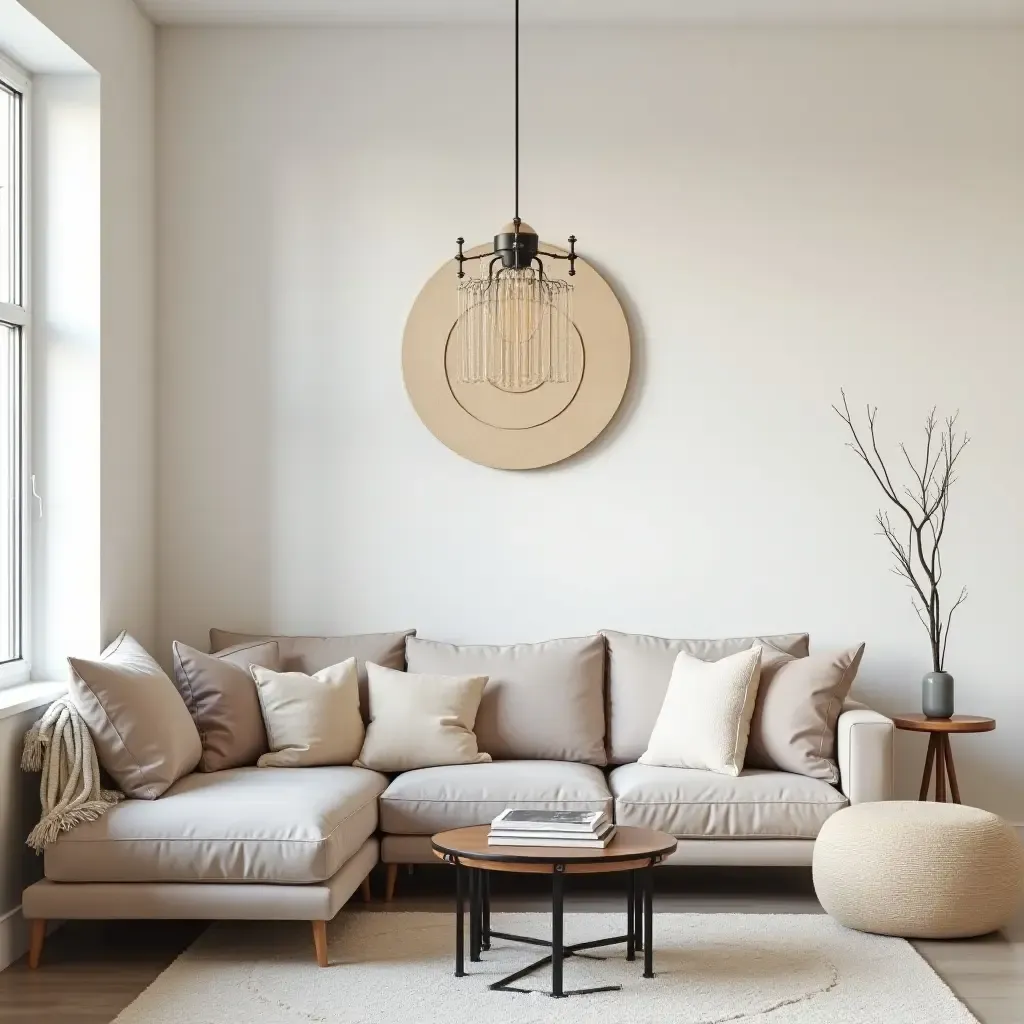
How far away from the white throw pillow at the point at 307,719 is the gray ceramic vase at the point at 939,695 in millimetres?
2012

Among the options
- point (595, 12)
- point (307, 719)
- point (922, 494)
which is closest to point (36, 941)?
point (307, 719)

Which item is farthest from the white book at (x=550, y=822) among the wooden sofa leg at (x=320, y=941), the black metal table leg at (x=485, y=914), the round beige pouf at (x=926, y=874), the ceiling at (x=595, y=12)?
the ceiling at (x=595, y=12)

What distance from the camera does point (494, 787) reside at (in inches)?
163

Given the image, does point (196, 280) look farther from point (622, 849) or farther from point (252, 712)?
point (622, 849)

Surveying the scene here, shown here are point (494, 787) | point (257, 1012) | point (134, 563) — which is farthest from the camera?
point (134, 563)

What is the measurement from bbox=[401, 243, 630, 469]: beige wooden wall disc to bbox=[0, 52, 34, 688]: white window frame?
1.39 metres

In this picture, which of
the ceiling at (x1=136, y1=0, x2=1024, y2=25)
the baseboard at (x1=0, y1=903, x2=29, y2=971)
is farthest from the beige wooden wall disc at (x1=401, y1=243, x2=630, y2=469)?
the baseboard at (x1=0, y1=903, x2=29, y2=971)

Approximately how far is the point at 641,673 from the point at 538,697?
1.25ft

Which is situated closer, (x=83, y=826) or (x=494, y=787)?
(x=83, y=826)

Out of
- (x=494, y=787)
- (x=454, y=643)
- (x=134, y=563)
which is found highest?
(x=134, y=563)

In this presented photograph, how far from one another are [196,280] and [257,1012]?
291cm

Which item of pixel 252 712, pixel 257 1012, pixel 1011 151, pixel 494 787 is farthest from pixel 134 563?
pixel 1011 151

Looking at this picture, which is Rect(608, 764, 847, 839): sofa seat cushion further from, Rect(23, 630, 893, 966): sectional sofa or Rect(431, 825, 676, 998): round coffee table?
Rect(431, 825, 676, 998): round coffee table

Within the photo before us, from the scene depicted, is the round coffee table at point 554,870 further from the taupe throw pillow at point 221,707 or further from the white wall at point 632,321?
the white wall at point 632,321
